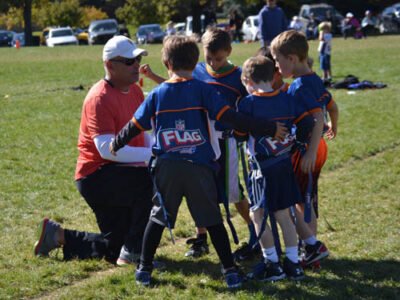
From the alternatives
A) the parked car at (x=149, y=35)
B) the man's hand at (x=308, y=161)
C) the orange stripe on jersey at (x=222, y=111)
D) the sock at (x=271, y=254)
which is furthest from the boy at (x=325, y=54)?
the parked car at (x=149, y=35)

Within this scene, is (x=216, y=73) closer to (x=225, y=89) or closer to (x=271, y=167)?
(x=225, y=89)

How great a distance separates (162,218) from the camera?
15.0 ft

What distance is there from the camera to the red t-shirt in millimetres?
5035

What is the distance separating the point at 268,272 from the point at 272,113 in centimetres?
111

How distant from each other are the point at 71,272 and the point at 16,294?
0.49m

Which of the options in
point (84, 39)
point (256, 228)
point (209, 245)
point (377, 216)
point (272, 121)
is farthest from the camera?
point (84, 39)

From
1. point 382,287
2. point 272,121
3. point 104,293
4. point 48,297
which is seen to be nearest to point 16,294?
point 48,297

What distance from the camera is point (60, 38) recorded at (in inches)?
1780

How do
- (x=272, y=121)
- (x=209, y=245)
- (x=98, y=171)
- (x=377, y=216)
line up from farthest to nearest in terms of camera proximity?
(x=377, y=216) < (x=209, y=245) < (x=98, y=171) < (x=272, y=121)

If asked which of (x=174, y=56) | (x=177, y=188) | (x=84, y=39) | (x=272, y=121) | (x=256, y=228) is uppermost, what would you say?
(x=174, y=56)

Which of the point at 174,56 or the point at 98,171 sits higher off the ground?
the point at 174,56

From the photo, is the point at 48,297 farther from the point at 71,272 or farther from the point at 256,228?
the point at 256,228

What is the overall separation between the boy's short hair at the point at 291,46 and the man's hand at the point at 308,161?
0.67 metres

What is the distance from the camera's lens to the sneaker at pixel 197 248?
5.40 metres
